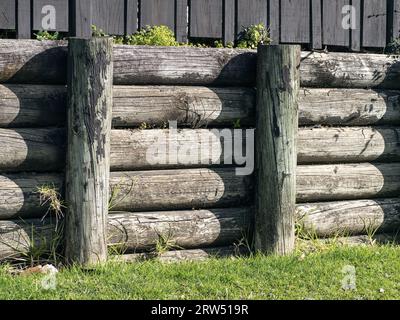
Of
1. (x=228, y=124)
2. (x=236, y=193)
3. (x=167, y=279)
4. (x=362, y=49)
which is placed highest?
(x=362, y=49)

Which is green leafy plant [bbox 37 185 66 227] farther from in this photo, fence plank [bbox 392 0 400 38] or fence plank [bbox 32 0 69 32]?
fence plank [bbox 392 0 400 38]

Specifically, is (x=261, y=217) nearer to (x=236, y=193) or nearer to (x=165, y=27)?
(x=236, y=193)

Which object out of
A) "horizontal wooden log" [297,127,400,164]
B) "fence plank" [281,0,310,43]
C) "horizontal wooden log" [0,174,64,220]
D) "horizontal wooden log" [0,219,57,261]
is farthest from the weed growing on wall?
"horizontal wooden log" [0,219,57,261]

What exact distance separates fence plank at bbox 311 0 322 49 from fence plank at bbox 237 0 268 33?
528mm

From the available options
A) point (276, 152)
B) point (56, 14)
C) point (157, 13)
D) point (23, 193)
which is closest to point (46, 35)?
point (56, 14)

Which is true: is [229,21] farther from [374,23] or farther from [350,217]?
[350,217]

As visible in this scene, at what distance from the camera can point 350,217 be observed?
744 cm

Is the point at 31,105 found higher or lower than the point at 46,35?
lower

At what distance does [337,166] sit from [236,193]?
3.62 feet

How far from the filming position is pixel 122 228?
645 cm

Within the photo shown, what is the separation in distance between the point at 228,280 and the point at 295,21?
9.82ft

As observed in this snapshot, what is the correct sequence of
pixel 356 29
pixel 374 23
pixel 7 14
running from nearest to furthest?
1. pixel 7 14
2. pixel 356 29
3. pixel 374 23

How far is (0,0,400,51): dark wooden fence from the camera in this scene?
6.74 metres

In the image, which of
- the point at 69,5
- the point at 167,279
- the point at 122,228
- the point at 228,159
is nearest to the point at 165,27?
the point at 69,5
